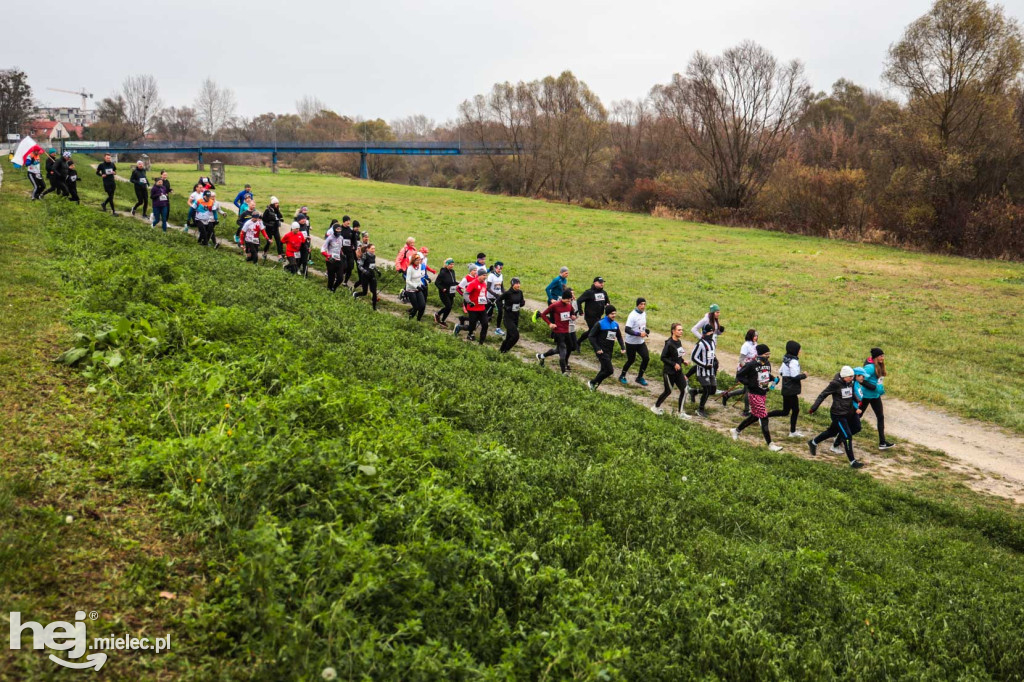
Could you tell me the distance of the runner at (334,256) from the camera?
18328 millimetres

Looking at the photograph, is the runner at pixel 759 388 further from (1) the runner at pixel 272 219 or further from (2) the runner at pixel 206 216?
(2) the runner at pixel 206 216

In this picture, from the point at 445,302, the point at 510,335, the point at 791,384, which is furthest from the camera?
the point at 445,302

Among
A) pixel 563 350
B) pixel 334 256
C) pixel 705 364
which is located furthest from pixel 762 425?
pixel 334 256

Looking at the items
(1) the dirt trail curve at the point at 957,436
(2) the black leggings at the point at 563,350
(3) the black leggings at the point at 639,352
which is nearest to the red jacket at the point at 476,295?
(2) the black leggings at the point at 563,350

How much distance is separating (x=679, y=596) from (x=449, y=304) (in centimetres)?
1231

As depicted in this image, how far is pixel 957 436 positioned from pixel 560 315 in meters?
8.18

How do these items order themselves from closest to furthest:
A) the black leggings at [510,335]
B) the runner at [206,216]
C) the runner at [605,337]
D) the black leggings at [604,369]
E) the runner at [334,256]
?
the black leggings at [604,369]
the runner at [605,337]
the black leggings at [510,335]
the runner at [334,256]
the runner at [206,216]

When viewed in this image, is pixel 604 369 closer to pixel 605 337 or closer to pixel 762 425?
pixel 605 337

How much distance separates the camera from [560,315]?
49.3 ft

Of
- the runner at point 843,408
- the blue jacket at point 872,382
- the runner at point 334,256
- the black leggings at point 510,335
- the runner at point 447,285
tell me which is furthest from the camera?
the runner at point 334,256

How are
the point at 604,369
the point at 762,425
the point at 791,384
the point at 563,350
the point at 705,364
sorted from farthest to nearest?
the point at 563,350
the point at 604,369
the point at 705,364
the point at 791,384
the point at 762,425

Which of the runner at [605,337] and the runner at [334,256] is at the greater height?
the runner at [334,256]

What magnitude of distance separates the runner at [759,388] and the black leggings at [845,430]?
858 mm

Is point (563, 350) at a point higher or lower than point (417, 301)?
lower
